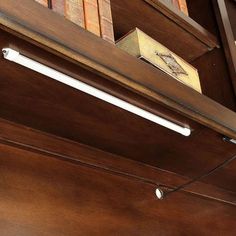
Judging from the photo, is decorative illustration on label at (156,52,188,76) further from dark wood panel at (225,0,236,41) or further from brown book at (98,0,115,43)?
dark wood panel at (225,0,236,41)

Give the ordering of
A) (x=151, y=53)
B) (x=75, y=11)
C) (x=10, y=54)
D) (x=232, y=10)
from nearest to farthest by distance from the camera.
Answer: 1. (x=10, y=54)
2. (x=75, y=11)
3. (x=151, y=53)
4. (x=232, y=10)

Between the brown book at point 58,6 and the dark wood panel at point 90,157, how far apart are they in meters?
0.26

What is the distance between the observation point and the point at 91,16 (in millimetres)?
995

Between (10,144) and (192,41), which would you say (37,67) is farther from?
(192,41)

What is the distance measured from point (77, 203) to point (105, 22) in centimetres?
42

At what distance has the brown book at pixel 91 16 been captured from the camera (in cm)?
97

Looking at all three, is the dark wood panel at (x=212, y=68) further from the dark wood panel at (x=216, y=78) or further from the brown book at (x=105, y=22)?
the brown book at (x=105, y=22)

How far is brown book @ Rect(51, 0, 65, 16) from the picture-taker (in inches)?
35.6

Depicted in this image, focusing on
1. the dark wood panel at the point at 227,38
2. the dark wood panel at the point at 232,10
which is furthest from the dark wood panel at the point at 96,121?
the dark wood panel at the point at 232,10

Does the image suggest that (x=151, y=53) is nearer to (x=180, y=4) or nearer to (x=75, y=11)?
(x=75, y=11)

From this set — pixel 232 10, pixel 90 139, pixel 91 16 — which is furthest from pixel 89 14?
pixel 232 10

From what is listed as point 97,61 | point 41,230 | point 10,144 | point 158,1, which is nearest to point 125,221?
point 41,230

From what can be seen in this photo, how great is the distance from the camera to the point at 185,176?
134cm

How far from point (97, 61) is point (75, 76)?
5cm
